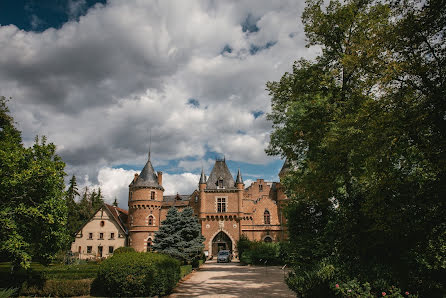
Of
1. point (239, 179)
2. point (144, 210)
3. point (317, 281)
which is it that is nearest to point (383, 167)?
point (317, 281)

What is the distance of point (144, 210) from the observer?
1465 inches

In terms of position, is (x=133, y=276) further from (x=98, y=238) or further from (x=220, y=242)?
(x=98, y=238)

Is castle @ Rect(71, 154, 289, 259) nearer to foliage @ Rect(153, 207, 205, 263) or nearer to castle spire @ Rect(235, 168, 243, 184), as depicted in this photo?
castle spire @ Rect(235, 168, 243, 184)

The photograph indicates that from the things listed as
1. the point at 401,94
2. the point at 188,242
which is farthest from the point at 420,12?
the point at 188,242

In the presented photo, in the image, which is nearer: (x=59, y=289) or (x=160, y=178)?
(x=59, y=289)

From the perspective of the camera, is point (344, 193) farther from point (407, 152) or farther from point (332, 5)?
point (332, 5)

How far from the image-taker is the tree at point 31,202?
11.6m

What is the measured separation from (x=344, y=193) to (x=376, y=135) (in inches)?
191

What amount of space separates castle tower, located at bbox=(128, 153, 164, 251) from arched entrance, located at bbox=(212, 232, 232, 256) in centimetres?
804

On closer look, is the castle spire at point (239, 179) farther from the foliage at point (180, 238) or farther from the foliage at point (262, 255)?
the foliage at point (180, 238)

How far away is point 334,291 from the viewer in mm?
9320

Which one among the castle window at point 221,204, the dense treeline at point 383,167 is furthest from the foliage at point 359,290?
the castle window at point 221,204

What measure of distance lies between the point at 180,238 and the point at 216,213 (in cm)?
1383

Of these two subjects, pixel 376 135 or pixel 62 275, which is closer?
pixel 376 135
